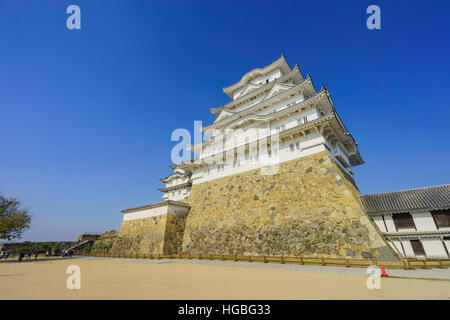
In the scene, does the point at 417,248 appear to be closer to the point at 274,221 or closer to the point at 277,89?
the point at 274,221

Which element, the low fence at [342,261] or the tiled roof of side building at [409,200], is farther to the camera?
the tiled roof of side building at [409,200]

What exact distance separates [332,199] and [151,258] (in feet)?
52.3

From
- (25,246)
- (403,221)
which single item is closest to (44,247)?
(25,246)

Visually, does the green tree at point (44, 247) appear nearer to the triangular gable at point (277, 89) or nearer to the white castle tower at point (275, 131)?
the white castle tower at point (275, 131)

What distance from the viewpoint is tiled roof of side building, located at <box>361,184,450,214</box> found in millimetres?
11914

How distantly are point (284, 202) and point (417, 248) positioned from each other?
864 cm

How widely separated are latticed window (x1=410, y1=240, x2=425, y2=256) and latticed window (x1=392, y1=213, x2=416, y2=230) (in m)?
0.94

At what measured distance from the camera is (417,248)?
455 inches

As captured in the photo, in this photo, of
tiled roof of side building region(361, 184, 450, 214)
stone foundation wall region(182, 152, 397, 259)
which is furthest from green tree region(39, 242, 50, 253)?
tiled roof of side building region(361, 184, 450, 214)

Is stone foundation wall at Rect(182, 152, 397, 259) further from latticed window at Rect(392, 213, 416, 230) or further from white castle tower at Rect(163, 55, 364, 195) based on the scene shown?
latticed window at Rect(392, 213, 416, 230)

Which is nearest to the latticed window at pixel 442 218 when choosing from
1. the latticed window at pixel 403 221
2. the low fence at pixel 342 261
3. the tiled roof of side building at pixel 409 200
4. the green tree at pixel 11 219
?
the tiled roof of side building at pixel 409 200

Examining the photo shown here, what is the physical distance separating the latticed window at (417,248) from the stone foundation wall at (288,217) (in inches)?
166

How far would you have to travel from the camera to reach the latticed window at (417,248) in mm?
11375
